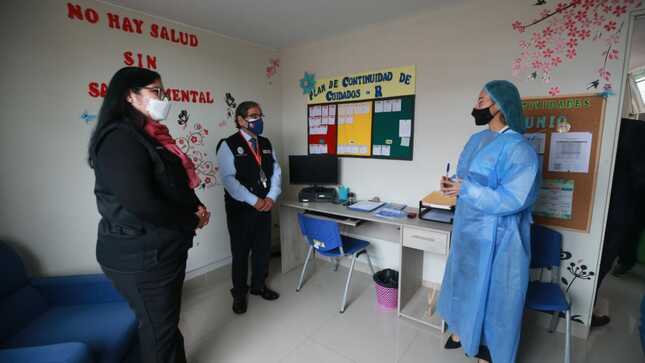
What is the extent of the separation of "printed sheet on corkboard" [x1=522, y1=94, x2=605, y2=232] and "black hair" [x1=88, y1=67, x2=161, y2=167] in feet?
7.66

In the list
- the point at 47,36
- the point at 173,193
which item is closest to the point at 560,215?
the point at 173,193

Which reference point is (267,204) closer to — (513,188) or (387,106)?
(387,106)

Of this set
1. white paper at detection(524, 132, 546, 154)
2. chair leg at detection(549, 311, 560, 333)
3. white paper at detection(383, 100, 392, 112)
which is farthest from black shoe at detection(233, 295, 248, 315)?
white paper at detection(524, 132, 546, 154)

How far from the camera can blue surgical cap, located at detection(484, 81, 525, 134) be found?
154 centimetres

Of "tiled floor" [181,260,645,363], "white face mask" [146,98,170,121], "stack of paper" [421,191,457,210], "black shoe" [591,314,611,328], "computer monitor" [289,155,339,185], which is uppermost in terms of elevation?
"white face mask" [146,98,170,121]

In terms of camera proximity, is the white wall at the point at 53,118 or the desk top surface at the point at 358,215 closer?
the white wall at the point at 53,118

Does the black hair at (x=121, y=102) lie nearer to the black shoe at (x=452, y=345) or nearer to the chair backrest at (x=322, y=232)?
the chair backrest at (x=322, y=232)

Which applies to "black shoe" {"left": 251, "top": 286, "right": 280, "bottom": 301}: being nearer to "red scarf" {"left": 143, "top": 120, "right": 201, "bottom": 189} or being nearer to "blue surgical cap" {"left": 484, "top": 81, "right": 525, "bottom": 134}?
"red scarf" {"left": 143, "top": 120, "right": 201, "bottom": 189}

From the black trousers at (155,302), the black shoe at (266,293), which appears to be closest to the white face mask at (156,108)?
the black trousers at (155,302)

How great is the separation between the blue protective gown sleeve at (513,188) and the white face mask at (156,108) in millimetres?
1617

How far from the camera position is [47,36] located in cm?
191

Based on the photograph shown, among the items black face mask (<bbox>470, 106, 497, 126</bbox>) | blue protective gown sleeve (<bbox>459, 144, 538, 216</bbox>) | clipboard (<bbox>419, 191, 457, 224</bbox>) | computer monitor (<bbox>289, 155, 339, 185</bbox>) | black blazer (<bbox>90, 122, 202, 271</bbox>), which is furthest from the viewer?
computer monitor (<bbox>289, 155, 339, 185</bbox>)

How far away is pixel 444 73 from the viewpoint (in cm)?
238

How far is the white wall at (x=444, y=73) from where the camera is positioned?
1912 mm
